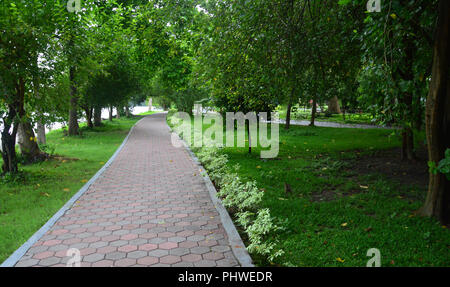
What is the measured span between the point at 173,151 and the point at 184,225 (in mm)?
8398

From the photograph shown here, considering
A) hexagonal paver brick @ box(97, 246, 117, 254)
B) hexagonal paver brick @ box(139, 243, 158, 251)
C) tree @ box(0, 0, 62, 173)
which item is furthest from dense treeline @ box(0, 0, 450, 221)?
hexagonal paver brick @ box(97, 246, 117, 254)

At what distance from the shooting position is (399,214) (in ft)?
17.4

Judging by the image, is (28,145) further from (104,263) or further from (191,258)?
(191,258)

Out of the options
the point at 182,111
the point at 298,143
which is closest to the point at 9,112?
the point at 298,143

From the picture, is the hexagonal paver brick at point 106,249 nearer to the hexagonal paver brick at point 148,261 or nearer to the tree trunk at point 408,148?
the hexagonal paver brick at point 148,261

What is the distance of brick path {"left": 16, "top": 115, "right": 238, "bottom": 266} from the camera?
4.08 metres

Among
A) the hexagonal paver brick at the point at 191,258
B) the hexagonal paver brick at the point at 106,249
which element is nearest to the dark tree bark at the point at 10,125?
the hexagonal paver brick at the point at 106,249

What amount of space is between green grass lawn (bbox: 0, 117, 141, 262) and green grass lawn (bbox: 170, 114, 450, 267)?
3584 mm

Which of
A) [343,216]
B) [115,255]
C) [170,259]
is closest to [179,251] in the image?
[170,259]

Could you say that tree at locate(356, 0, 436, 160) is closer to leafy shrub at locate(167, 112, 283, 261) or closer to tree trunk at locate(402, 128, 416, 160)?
leafy shrub at locate(167, 112, 283, 261)

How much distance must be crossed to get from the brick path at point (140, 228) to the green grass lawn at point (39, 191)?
0.35m

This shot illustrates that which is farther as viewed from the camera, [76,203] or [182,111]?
[182,111]

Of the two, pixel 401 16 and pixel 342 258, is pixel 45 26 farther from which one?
pixel 342 258

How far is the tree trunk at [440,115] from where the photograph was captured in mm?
4449
